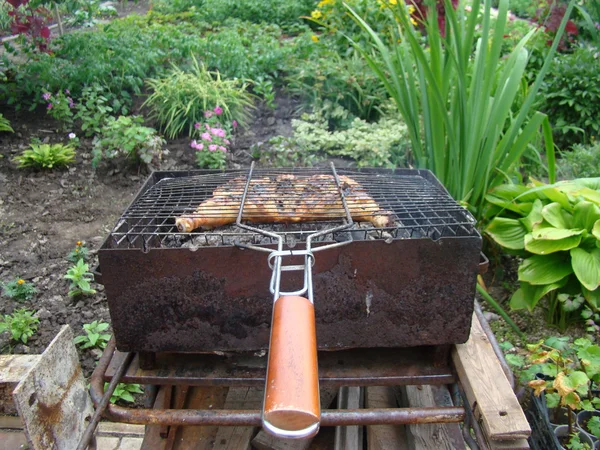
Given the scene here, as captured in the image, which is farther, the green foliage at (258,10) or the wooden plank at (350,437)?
the green foliage at (258,10)

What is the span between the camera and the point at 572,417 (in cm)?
209

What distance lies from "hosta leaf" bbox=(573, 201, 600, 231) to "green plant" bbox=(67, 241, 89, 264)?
289 centimetres

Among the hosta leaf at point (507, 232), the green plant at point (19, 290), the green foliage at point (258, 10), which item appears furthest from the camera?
the green foliage at point (258, 10)

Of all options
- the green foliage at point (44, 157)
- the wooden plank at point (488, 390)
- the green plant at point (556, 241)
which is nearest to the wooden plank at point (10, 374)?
the wooden plank at point (488, 390)

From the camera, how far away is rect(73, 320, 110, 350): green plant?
2.56m

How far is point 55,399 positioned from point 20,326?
81cm

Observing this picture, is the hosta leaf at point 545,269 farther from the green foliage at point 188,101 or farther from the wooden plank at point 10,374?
the green foliage at point 188,101

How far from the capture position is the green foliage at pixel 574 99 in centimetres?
480

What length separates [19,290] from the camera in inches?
112

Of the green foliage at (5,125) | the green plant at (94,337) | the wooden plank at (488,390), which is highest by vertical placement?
the wooden plank at (488,390)

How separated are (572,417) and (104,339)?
7.56 feet

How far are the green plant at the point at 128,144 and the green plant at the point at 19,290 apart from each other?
144 centimetres

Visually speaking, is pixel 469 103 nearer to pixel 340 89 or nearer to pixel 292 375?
pixel 292 375

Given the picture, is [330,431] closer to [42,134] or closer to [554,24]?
[42,134]
